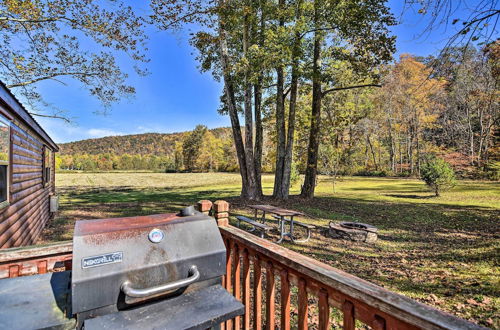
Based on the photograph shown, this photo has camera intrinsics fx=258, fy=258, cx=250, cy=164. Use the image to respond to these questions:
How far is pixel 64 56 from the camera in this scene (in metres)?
9.29

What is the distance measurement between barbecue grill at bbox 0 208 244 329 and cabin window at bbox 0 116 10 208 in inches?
142

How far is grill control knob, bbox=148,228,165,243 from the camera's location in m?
1.46

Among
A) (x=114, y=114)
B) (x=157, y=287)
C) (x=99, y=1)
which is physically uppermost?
(x=99, y=1)

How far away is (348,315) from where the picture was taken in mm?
1398

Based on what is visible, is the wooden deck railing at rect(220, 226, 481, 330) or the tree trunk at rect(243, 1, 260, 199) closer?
the wooden deck railing at rect(220, 226, 481, 330)

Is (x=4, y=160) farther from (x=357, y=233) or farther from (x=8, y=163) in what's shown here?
(x=357, y=233)

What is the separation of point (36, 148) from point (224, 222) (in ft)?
25.6

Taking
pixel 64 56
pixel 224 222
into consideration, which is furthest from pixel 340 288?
pixel 64 56

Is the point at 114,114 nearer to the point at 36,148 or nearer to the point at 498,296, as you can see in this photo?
the point at 36,148

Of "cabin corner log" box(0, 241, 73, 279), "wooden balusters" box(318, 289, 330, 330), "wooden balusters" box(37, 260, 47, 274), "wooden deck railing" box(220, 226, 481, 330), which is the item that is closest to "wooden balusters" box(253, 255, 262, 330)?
"wooden deck railing" box(220, 226, 481, 330)

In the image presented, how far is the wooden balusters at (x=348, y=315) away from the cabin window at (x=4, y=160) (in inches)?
191

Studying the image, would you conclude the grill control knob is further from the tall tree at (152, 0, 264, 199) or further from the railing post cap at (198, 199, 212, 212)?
the tall tree at (152, 0, 264, 199)

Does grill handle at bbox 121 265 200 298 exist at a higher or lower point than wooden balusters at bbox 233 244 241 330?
higher

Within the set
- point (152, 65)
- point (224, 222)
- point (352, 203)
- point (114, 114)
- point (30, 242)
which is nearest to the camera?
point (224, 222)
